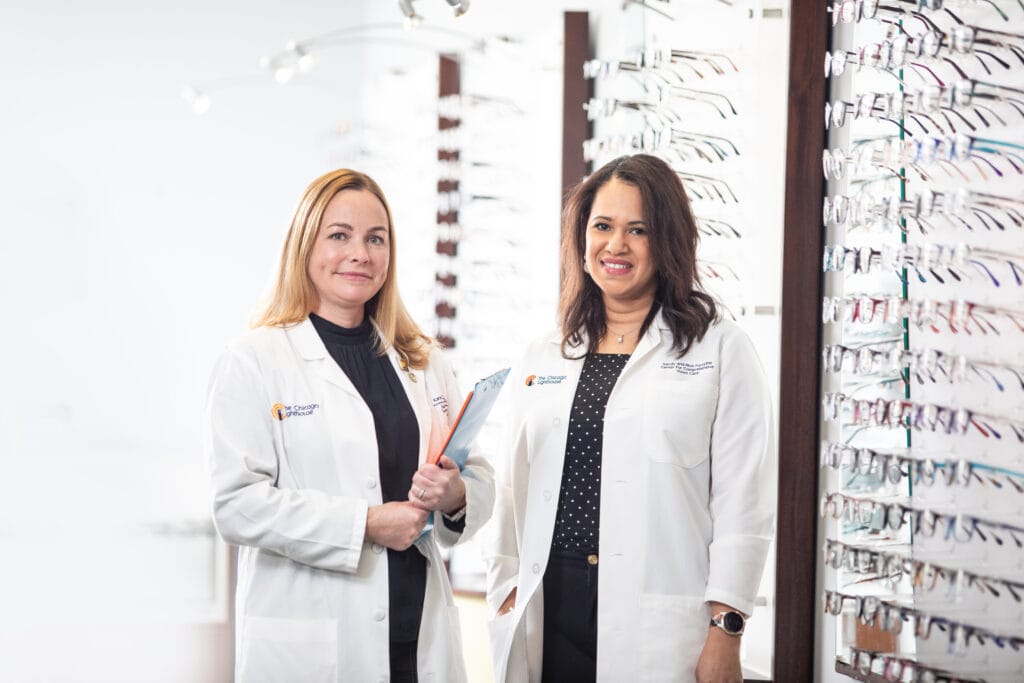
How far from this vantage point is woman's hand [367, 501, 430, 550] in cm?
231

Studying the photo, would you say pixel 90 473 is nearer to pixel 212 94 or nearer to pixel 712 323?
pixel 212 94

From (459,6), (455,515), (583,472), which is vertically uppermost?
(459,6)

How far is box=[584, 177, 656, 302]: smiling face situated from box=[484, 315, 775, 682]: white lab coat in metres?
0.13

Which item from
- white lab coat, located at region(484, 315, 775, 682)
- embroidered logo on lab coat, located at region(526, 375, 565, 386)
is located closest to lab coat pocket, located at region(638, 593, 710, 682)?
white lab coat, located at region(484, 315, 775, 682)

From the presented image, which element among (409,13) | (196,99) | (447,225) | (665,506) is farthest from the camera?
(196,99)

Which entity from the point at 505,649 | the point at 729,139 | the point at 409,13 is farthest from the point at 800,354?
the point at 409,13

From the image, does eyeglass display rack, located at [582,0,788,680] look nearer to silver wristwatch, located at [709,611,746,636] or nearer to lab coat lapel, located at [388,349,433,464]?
silver wristwatch, located at [709,611,746,636]

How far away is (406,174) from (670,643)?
10.9ft

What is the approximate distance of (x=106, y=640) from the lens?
4.91m

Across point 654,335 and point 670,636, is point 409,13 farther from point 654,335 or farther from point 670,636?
point 670,636

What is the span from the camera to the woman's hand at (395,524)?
231 cm

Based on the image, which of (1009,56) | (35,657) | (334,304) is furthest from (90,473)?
(1009,56)

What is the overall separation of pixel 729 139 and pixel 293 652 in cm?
205

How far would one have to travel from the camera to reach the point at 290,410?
2.38 metres
